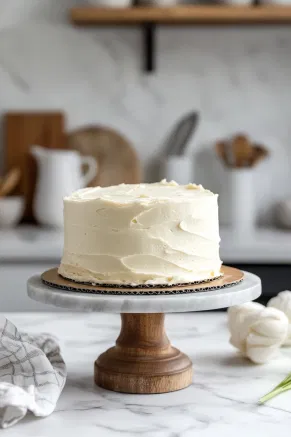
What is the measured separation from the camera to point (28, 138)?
3.12 metres

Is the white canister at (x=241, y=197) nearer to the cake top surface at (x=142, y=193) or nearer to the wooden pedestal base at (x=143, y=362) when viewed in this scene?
the cake top surface at (x=142, y=193)

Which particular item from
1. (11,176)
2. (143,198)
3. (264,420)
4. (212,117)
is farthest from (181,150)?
(264,420)

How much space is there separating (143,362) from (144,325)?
0.19 ft

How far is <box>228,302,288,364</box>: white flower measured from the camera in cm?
127

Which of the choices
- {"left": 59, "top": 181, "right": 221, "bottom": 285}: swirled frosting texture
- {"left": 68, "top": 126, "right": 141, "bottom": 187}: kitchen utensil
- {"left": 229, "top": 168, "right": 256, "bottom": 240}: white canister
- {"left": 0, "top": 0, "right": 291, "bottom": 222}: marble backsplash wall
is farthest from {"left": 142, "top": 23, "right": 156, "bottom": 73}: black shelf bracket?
{"left": 59, "top": 181, "right": 221, "bottom": 285}: swirled frosting texture

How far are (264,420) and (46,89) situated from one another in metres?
2.30

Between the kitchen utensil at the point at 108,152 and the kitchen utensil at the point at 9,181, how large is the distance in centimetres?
23

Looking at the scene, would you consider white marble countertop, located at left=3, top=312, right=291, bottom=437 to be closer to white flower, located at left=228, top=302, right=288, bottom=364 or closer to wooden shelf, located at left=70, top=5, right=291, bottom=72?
white flower, located at left=228, top=302, right=288, bottom=364

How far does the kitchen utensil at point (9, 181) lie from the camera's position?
301 centimetres

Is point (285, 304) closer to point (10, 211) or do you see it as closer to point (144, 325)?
point (144, 325)

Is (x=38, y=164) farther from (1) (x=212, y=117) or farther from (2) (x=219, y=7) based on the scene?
(2) (x=219, y=7)

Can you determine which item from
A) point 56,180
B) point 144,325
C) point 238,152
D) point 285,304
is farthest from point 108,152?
point 144,325

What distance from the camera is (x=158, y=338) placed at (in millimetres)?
1232

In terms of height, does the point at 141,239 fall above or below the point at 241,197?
above
